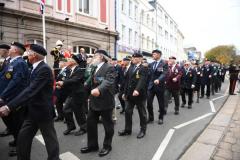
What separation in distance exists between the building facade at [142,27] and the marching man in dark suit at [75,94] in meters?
18.2

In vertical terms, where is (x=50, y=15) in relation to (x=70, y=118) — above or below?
above

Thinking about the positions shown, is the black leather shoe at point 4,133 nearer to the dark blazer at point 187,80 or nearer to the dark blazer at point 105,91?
the dark blazer at point 105,91

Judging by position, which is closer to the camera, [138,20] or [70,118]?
[70,118]

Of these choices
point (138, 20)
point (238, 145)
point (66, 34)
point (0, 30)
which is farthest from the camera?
point (138, 20)

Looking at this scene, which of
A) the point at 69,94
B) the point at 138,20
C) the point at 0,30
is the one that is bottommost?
the point at 69,94

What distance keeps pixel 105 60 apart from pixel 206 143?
291 centimetres

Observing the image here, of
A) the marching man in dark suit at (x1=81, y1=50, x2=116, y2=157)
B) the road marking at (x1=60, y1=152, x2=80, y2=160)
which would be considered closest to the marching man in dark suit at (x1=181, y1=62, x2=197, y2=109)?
the marching man in dark suit at (x1=81, y1=50, x2=116, y2=157)

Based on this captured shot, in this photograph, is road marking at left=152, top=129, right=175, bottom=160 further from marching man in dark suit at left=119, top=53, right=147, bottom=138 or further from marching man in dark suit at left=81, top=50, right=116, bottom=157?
marching man in dark suit at left=81, top=50, right=116, bottom=157

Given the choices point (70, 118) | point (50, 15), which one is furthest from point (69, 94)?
point (50, 15)

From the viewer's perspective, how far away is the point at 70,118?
601 cm

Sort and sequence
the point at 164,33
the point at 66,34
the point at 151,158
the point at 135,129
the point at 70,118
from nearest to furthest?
the point at 151,158, the point at 70,118, the point at 135,129, the point at 66,34, the point at 164,33

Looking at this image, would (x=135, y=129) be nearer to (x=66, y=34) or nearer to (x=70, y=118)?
(x=70, y=118)

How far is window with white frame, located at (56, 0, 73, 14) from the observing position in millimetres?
16172

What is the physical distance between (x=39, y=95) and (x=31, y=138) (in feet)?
2.28
